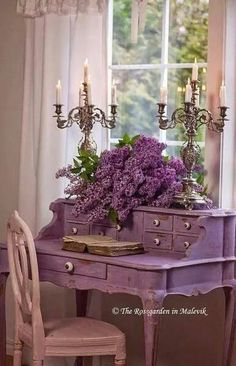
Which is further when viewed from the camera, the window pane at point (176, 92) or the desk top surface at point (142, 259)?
the window pane at point (176, 92)

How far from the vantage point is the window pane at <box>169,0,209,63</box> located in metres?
3.71

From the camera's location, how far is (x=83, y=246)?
312 cm

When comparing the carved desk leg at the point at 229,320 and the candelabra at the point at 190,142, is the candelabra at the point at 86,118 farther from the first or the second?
the carved desk leg at the point at 229,320

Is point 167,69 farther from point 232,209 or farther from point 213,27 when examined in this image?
point 232,209

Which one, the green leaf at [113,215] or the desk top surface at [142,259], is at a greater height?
the green leaf at [113,215]

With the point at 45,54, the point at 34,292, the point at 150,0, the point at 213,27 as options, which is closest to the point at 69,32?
the point at 45,54

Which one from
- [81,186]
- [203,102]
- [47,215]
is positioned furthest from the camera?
[47,215]

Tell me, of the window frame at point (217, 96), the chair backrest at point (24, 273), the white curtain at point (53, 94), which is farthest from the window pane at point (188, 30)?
the chair backrest at point (24, 273)

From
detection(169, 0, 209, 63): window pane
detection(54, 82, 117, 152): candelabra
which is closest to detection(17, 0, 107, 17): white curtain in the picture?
detection(169, 0, 209, 63): window pane

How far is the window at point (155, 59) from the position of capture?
3744 millimetres

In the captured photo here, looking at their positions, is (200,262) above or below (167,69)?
below

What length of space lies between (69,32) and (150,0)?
0.45 metres

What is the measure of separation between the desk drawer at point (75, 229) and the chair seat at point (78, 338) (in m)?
0.46

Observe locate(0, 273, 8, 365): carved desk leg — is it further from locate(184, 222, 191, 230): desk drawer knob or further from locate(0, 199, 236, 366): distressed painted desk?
locate(184, 222, 191, 230): desk drawer knob
